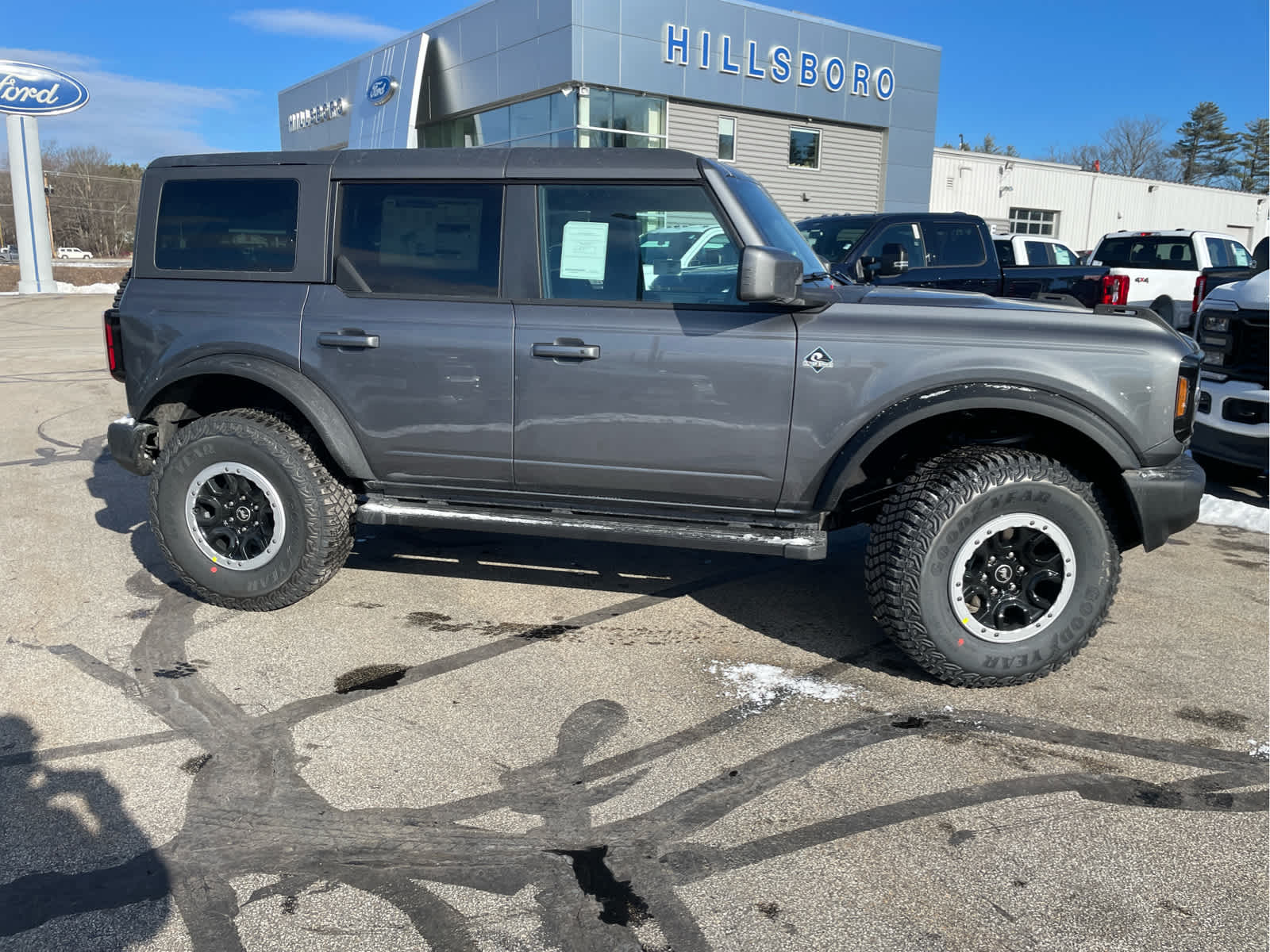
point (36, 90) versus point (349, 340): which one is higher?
A: point (36, 90)

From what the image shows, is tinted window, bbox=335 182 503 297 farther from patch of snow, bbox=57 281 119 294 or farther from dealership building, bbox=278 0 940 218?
patch of snow, bbox=57 281 119 294

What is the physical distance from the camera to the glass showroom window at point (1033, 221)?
36094 millimetres

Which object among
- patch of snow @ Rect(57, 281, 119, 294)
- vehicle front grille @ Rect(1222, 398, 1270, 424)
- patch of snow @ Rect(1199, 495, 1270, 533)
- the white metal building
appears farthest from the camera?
the white metal building

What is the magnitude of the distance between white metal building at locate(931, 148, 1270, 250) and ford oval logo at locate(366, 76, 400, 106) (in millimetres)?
18368

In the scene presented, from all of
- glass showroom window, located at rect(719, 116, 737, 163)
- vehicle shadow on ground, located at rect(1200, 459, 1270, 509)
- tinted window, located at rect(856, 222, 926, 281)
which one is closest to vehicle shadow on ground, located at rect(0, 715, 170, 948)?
vehicle shadow on ground, located at rect(1200, 459, 1270, 509)

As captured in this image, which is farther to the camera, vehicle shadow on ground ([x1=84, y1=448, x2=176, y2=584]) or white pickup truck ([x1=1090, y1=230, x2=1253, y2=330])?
white pickup truck ([x1=1090, y1=230, x2=1253, y2=330])

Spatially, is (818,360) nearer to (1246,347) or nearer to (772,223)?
(772,223)

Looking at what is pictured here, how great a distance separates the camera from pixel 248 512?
4.29m

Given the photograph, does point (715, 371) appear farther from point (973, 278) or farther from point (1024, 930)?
point (973, 278)

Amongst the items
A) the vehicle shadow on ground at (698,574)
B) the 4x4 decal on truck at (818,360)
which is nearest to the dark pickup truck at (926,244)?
the vehicle shadow on ground at (698,574)

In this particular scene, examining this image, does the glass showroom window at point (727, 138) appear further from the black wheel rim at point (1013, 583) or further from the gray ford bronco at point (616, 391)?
the black wheel rim at point (1013, 583)

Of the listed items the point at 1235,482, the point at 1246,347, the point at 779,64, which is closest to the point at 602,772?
the point at 1246,347

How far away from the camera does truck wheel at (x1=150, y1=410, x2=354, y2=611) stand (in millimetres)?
4152

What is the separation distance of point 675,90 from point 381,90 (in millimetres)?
8417
